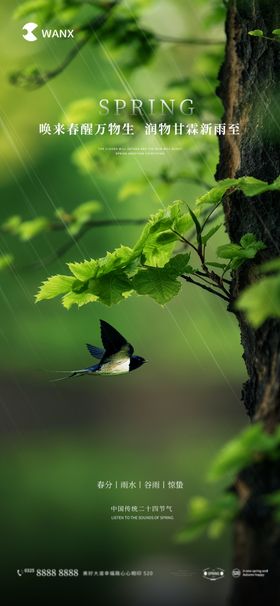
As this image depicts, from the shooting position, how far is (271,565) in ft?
2.93

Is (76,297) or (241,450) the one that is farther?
(76,297)

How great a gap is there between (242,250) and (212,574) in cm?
86

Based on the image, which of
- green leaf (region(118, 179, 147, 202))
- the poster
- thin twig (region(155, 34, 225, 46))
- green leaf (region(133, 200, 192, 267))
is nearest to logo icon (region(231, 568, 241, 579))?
the poster

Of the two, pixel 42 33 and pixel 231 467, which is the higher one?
pixel 42 33

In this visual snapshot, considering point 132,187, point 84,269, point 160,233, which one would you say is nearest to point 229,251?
point 160,233

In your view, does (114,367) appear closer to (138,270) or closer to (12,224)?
(138,270)

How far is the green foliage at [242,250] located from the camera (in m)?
1.12

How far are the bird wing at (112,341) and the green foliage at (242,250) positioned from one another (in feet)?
1.06

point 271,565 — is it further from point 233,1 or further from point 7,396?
point 7,396

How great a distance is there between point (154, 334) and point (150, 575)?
0.78 meters

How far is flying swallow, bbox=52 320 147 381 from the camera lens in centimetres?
138

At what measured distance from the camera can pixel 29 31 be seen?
1.80m

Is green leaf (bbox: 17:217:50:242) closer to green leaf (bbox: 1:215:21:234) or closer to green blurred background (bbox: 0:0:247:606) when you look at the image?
green leaf (bbox: 1:215:21:234)

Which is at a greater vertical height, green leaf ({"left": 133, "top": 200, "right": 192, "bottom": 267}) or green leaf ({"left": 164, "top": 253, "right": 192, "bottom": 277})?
green leaf ({"left": 133, "top": 200, "right": 192, "bottom": 267})
